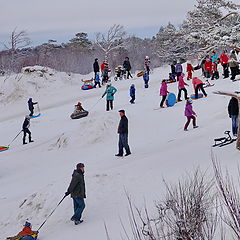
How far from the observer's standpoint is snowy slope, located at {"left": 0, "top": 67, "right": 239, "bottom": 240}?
29.4 ft

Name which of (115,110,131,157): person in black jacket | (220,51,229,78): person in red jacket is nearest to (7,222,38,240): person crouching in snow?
(115,110,131,157): person in black jacket

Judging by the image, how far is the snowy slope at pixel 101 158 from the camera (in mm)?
8961

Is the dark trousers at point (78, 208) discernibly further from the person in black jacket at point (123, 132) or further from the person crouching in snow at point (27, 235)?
the person in black jacket at point (123, 132)

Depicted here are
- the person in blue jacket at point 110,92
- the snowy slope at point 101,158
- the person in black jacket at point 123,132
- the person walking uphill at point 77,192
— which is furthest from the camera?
the person in blue jacket at point 110,92

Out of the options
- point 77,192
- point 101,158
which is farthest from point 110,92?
point 77,192

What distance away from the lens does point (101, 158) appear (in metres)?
13.7

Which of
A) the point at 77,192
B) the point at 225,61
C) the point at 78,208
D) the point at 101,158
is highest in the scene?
the point at 225,61

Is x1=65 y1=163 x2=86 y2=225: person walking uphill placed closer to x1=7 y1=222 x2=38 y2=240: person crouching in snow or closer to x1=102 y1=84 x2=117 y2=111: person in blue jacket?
x1=7 y1=222 x2=38 y2=240: person crouching in snow

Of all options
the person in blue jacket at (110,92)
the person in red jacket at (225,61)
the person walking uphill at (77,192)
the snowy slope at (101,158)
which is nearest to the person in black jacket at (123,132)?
the snowy slope at (101,158)

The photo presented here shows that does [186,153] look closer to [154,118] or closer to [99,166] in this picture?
[99,166]

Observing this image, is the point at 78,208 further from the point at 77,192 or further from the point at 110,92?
the point at 110,92

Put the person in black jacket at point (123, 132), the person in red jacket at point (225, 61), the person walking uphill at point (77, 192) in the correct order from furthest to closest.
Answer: the person in red jacket at point (225, 61)
the person in black jacket at point (123, 132)
the person walking uphill at point (77, 192)

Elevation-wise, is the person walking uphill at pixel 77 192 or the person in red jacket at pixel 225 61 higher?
the person in red jacket at pixel 225 61

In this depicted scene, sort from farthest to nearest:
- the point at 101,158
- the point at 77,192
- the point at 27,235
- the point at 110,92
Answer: the point at 110,92, the point at 101,158, the point at 77,192, the point at 27,235
